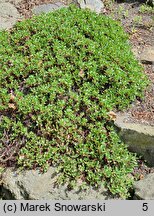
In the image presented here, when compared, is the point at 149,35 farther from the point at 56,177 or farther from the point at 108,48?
the point at 56,177

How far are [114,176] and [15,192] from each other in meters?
1.20

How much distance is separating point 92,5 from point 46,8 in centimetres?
87

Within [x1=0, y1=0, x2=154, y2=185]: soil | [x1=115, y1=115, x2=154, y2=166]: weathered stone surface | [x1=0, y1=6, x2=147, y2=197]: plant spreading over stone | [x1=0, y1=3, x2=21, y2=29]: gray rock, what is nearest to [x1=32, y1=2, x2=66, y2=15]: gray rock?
[x1=0, y1=0, x2=154, y2=185]: soil

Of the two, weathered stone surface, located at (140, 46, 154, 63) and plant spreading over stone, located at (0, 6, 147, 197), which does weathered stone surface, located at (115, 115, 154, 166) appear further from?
weathered stone surface, located at (140, 46, 154, 63)

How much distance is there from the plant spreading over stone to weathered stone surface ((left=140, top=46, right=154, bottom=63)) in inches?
11.5

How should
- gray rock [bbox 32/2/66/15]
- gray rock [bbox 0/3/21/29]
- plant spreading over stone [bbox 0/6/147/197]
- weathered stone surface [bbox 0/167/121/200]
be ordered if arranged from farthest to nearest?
gray rock [bbox 32/2/66/15] → gray rock [bbox 0/3/21/29] → plant spreading over stone [bbox 0/6/147/197] → weathered stone surface [bbox 0/167/121/200]

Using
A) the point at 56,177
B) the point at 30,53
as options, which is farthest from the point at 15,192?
the point at 30,53

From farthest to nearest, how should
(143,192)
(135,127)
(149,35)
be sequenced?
(149,35), (135,127), (143,192)

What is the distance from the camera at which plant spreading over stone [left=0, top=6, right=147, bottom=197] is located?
14.5 feet

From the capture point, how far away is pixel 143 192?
166 inches

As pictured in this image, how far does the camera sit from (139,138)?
4.55m

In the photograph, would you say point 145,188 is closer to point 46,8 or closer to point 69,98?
point 69,98

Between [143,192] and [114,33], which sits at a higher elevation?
[114,33]

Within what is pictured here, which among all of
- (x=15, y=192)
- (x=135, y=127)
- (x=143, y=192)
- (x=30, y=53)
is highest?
(x=30, y=53)
